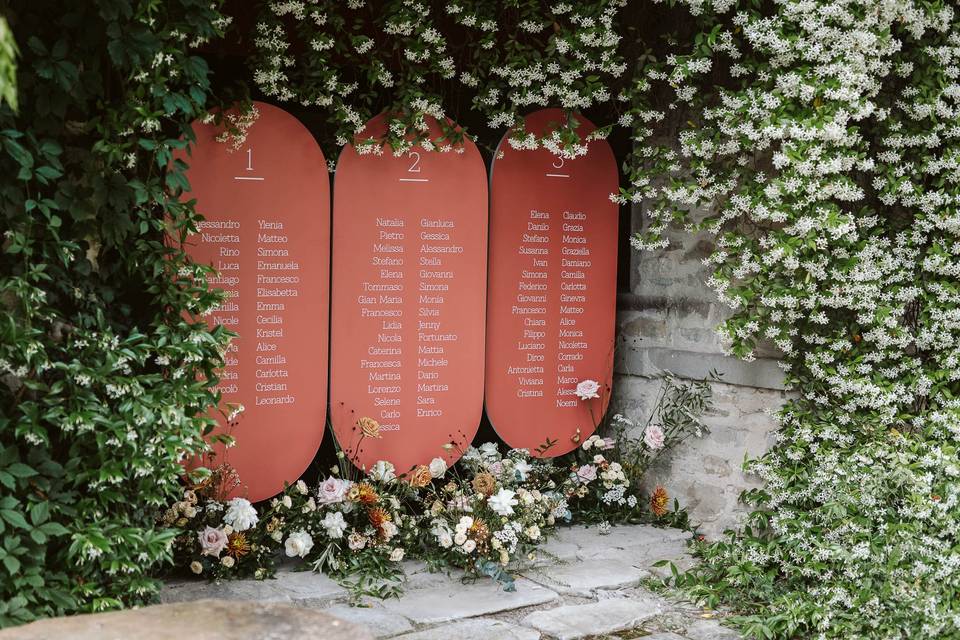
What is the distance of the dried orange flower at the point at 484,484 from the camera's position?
4.79 metres

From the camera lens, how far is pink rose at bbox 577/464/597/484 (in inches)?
221

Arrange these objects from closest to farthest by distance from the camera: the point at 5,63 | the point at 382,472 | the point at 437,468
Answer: the point at 5,63, the point at 382,472, the point at 437,468

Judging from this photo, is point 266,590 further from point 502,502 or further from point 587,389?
point 587,389

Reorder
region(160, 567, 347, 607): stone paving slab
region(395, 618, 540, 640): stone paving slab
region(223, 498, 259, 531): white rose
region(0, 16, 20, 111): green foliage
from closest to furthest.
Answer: region(0, 16, 20, 111): green foliage < region(395, 618, 540, 640): stone paving slab < region(160, 567, 347, 607): stone paving slab < region(223, 498, 259, 531): white rose

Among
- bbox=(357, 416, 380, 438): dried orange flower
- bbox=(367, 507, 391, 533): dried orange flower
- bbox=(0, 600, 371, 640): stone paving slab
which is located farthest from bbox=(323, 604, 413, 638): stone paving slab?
bbox=(0, 600, 371, 640): stone paving slab

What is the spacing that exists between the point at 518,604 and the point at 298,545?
1100 mm

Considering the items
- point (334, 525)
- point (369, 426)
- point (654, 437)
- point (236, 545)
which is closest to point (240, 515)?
point (236, 545)

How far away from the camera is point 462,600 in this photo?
433cm

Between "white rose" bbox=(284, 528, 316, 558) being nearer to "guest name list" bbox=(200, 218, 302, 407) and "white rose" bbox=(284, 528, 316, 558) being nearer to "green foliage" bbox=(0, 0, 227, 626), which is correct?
"guest name list" bbox=(200, 218, 302, 407)

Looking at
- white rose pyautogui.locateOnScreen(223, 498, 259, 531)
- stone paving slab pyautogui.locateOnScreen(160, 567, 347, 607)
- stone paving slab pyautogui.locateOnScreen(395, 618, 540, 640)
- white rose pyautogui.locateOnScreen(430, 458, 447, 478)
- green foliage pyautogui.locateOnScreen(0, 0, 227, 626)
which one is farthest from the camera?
white rose pyautogui.locateOnScreen(430, 458, 447, 478)

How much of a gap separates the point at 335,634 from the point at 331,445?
2828 millimetres

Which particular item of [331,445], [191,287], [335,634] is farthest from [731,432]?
[335,634]

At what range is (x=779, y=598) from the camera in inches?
167

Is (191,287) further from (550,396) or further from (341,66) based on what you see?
(550,396)
